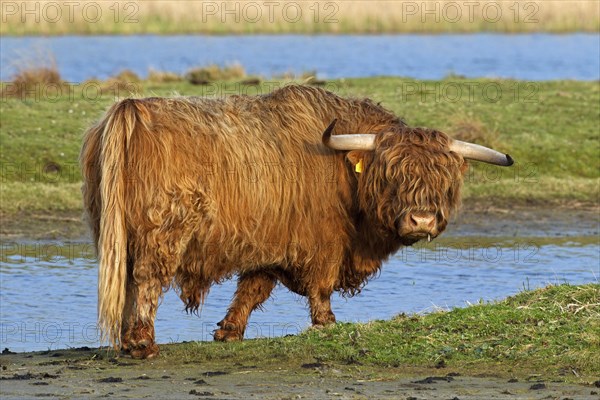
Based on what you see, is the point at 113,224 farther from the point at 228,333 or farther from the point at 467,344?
the point at 467,344

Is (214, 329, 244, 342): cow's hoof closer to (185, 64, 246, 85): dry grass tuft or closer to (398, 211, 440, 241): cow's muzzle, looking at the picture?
(398, 211, 440, 241): cow's muzzle

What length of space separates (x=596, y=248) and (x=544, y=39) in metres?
29.0

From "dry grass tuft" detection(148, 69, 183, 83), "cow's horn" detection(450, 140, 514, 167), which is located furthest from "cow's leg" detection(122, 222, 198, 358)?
"dry grass tuft" detection(148, 69, 183, 83)

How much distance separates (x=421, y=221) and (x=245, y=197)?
103cm

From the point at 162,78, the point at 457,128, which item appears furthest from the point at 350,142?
the point at 162,78

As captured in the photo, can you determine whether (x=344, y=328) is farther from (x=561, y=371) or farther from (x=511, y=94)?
(x=511, y=94)

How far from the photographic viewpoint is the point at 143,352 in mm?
6559

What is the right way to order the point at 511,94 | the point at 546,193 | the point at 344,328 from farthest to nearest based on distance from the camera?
the point at 511,94 → the point at 546,193 → the point at 344,328

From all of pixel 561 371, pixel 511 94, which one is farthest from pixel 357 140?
pixel 511 94

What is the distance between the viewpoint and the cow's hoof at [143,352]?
21.5ft

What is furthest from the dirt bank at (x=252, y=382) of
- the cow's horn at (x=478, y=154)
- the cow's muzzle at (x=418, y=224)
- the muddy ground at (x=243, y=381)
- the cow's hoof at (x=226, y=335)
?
the cow's horn at (x=478, y=154)

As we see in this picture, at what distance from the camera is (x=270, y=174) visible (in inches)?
273

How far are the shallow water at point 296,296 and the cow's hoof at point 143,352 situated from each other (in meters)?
1.13

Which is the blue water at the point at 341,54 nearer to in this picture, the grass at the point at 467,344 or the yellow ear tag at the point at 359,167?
the yellow ear tag at the point at 359,167
